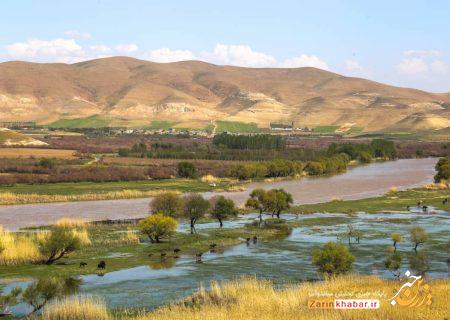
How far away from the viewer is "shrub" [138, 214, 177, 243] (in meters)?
49.5

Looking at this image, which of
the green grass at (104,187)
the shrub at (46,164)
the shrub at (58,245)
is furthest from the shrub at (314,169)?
the shrub at (58,245)

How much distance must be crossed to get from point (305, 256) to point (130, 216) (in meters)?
27.5

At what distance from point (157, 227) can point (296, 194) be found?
4139 centimetres

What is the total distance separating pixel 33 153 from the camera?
456 ft

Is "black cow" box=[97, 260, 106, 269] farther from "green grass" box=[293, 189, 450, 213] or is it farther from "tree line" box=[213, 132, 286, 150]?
"tree line" box=[213, 132, 286, 150]

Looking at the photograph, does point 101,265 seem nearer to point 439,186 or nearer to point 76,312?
point 76,312

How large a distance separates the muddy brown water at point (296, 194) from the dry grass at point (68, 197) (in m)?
2.19

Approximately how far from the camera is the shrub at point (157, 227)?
49.5m

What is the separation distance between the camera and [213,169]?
4660 inches

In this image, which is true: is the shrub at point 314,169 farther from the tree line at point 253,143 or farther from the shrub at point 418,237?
the shrub at point 418,237

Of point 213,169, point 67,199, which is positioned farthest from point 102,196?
point 213,169

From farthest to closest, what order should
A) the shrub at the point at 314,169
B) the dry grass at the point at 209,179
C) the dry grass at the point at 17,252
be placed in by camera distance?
1. the shrub at the point at 314,169
2. the dry grass at the point at 209,179
3. the dry grass at the point at 17,252

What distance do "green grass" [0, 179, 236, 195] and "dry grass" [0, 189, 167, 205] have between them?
2939mm

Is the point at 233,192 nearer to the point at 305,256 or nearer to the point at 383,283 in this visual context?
the point at 305,256
